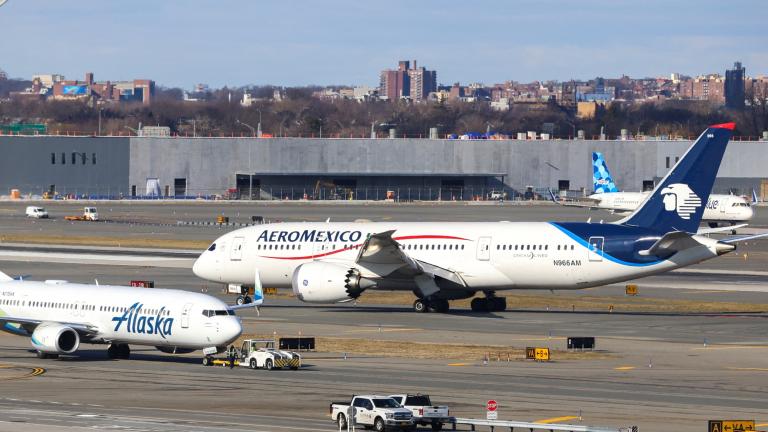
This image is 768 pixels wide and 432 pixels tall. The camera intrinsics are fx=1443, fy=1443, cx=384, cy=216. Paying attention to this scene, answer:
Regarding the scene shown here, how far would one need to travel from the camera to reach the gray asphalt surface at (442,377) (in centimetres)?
4034

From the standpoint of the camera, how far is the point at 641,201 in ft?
495

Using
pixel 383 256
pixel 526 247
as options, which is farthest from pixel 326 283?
pixel 526 247

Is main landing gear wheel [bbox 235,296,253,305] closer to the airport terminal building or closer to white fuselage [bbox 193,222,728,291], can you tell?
white fuselage [bbox 193,222,728,291]

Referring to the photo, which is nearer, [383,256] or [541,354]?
[541,354]

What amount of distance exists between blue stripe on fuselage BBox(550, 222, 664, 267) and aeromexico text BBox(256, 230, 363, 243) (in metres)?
11.4

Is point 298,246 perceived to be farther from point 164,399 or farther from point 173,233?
point 173,233

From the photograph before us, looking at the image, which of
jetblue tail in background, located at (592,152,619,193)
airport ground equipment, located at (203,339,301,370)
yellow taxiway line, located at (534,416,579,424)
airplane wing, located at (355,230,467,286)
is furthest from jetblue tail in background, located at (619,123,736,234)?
jetblue tail in background, located at (592,152,619,193)

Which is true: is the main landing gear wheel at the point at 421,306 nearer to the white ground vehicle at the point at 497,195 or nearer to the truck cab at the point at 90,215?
the truck cab at the point at 90,215

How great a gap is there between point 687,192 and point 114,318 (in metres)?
31.0

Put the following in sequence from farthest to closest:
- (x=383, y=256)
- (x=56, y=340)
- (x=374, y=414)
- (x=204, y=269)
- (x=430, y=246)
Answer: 1. (x=204, y=269)
2. (x=430, y=246)
3. (x=383, y=256)
4. (x=56, y=340)
5. (x=374, y=414)

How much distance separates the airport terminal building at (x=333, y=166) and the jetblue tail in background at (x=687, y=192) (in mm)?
119594

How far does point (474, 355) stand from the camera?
56406 millimetres

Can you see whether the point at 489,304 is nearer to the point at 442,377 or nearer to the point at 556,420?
the point at 442,377

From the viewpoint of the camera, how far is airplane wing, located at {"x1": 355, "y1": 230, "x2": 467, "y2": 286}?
71312 millimetres
